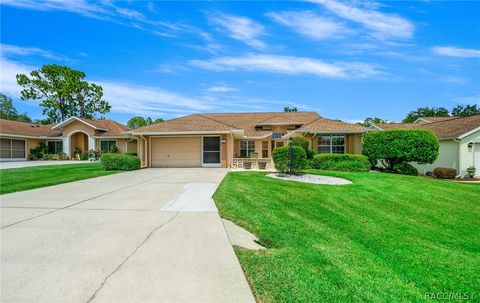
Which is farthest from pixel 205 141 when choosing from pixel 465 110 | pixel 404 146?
pixel 465 110

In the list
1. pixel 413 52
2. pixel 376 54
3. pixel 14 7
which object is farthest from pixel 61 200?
pixel 413 52

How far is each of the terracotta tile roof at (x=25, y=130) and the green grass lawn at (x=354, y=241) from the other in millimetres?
30979

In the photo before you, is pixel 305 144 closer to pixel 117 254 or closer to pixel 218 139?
pixel 218 139

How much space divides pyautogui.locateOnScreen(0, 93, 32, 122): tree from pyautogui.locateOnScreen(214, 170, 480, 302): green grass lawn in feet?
225

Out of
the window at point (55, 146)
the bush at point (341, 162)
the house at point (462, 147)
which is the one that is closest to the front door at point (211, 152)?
the bush at point (341, 162)

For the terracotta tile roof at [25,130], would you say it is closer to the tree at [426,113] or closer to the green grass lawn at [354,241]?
the green grass lawn at [354,241]

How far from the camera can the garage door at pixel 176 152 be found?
20.0 metres

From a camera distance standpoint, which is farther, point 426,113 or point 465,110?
point 426,113

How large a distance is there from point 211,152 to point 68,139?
21.0 meters

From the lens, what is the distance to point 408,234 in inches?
240

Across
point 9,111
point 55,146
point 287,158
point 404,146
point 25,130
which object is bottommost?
point 287,158

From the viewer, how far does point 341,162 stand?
1738cm

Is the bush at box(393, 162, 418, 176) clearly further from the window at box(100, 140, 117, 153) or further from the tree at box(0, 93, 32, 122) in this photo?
the tree at box(0, 93, 32, 122)

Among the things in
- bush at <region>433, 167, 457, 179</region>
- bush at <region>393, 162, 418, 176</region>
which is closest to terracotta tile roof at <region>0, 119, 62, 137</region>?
bush at <region>393, 162, 418, 176</region>
